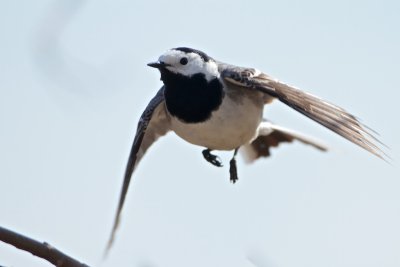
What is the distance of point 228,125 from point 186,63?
648 mm

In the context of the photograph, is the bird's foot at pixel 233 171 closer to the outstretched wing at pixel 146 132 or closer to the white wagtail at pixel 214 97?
the white wagtail at pixel 214 97

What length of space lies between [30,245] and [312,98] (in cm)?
321

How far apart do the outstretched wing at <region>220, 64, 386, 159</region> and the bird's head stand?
0.41ft

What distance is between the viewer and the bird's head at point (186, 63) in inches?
256

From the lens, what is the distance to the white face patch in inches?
256

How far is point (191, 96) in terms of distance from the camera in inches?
258

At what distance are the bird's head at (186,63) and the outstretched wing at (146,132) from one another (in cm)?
54

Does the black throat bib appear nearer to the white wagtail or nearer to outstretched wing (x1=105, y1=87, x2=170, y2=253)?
the white wagtail

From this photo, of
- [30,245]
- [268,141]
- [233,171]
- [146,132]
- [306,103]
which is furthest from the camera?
[268,141]

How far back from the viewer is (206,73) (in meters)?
6.57

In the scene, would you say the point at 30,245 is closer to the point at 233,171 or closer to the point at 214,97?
the point at 214,97

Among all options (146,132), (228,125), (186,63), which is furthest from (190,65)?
(146,132)

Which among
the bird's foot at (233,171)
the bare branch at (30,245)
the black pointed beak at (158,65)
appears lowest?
the bird's foot at (233,171)

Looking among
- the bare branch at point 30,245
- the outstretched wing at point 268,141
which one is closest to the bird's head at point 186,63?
the outstretched wing at point 268,141
